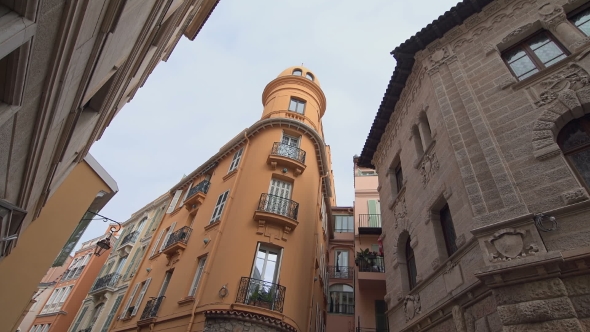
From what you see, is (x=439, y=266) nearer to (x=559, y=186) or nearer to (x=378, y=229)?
(x=559, y=186)

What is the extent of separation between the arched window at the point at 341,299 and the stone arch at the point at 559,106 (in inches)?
643

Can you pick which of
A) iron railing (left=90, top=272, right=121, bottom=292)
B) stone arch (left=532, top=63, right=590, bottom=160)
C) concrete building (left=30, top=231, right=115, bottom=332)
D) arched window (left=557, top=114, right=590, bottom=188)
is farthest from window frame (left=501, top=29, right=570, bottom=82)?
concrete building (left=30, top=231, right=115, bottom=332)

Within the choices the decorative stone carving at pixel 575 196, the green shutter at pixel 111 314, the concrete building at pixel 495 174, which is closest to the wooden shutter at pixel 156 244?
the green shutter at pixel 111 314

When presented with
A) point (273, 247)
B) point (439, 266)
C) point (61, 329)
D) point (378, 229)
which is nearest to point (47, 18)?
point (439, 266)

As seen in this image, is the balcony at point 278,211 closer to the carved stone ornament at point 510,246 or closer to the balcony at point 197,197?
the balcony at point 197,197

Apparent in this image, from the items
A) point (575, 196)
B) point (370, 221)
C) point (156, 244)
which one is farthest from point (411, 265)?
point (156, 244)

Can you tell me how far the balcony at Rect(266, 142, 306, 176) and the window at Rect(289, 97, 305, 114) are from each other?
12.9ft

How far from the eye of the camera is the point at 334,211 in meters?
25.7

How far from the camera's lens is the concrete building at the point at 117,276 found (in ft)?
70.6

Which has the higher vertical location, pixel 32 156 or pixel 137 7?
pixel 137 7

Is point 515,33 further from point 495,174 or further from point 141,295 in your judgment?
point 141,295

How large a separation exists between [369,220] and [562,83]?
1611 centimetres

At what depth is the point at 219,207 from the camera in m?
15.8

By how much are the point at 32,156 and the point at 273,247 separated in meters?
10.3
